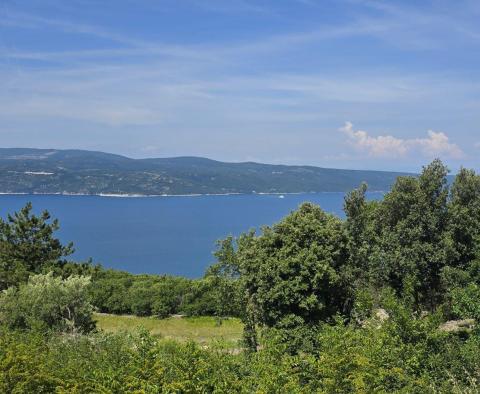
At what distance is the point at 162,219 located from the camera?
19562cm

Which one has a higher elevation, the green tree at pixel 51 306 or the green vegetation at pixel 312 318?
the green vegetation at pixel 312 318

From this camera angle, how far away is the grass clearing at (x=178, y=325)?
101ft

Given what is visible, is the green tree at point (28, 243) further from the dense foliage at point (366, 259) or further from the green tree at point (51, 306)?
the dense foliage at point (366, 259)

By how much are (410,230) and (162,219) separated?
575 feet

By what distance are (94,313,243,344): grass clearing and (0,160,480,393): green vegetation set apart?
255mm

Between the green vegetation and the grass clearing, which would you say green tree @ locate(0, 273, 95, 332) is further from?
the grass clearing

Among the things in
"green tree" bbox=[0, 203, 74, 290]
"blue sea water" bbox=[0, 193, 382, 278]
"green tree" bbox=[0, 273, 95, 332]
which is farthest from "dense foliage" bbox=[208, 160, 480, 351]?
"blue sea water" bbox=[0, 193, 382, 278]

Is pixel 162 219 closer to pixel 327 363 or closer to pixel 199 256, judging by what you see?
pixel 199 256

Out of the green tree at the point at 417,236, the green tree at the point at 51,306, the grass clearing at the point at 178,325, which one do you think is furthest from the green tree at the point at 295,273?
the grass clearing at the point at 178,325

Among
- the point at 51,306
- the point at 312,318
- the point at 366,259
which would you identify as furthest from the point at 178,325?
the point at 312,318

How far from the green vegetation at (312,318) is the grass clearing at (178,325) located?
10.1 inches

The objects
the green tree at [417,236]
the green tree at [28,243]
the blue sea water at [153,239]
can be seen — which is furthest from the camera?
the blue sea water at [153,239]

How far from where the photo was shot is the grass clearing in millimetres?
30891

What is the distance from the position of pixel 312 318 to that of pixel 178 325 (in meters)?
14.6
